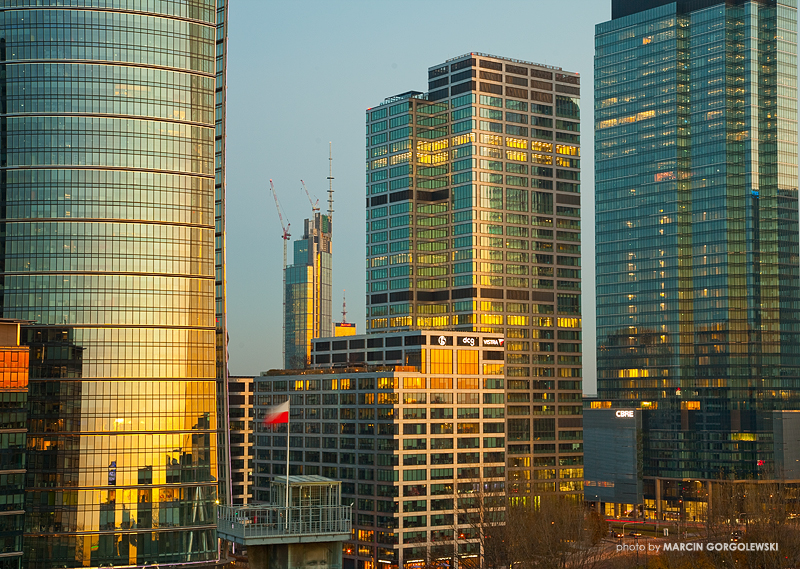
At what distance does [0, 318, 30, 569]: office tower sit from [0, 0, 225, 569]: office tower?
12.6 meters

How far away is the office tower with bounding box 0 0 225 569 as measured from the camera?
17450 cm

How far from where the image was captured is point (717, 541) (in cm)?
15838

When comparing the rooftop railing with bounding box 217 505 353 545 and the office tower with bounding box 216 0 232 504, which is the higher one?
the office tower with bounding box 216 0 232 504

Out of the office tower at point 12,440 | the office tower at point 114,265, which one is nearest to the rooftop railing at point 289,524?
the office tower at point 12,440

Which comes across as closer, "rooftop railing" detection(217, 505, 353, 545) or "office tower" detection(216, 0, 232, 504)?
"rooftop railing" detection(217, 505, 353, 545)

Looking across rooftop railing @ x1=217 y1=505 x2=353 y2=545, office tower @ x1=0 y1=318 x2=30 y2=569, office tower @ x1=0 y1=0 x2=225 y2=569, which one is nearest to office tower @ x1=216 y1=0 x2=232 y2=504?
office tower @ x1=0 y1=0 x2=225 y2=569

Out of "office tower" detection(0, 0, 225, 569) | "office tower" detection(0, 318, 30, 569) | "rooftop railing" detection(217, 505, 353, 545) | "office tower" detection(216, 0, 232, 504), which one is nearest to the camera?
"rooftop railing" detection(217, 505, 353, 545)

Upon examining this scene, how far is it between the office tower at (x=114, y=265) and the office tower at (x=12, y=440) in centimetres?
1260

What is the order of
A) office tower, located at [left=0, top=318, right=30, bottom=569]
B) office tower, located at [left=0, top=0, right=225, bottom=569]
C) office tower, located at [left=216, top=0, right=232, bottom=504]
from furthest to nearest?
office tower, located at [left=216, top=0, right=232, bottom=504]
office tower, located at [left=0, top=0, right=225, bottom=569]
office tower, located at [left=0, top=318, right=30, bottom=569]

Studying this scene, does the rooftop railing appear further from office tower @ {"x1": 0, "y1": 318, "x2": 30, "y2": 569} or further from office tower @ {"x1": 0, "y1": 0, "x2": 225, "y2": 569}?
office tower @ {"x1": 0, "y1": 0, "x2": 225, "y2": 569}

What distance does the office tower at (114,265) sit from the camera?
17450cm

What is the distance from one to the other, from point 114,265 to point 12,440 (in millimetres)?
35474

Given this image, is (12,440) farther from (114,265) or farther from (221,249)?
(221,249)

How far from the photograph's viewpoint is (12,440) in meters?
159
